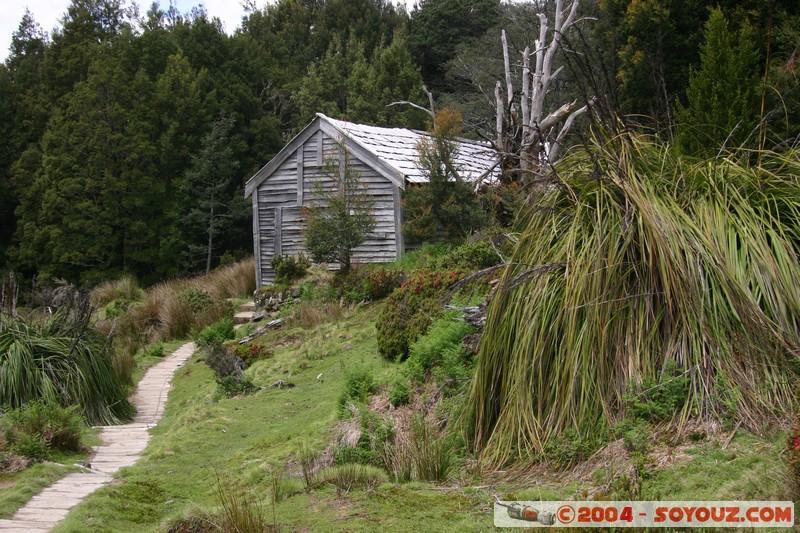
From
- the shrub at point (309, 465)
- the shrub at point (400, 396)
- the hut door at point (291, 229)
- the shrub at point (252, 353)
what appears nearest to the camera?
the shrub at point (309, 465)

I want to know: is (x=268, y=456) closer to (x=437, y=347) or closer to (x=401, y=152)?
(x=437, y=347)

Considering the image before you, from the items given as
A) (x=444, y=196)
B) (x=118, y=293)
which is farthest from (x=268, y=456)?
(x=118, y=293)

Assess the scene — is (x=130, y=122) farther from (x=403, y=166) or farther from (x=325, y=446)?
(x=325, y=446)

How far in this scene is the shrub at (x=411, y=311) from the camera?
9750mm

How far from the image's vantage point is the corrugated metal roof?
60.8 ft

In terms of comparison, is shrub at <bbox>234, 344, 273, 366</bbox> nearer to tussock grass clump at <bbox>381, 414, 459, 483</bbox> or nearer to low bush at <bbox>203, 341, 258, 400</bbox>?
low bush at <bbox>203, 341, 258, 400</bbox>

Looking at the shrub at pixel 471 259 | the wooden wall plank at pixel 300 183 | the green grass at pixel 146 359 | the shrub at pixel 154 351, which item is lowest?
the green grass at pixel 146 359

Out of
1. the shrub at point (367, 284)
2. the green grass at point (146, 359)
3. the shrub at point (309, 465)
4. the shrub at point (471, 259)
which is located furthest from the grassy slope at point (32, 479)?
the shrub at point (367, 284)

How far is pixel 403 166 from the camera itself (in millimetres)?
19016

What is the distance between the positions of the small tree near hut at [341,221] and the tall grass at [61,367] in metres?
7.01

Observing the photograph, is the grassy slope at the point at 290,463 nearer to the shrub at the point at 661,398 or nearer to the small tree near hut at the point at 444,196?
the shrub at the point at 661,398

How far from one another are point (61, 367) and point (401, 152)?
11869 millimetres

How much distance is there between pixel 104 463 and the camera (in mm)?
7781

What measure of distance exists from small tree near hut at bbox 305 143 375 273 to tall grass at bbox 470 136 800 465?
1183cm
